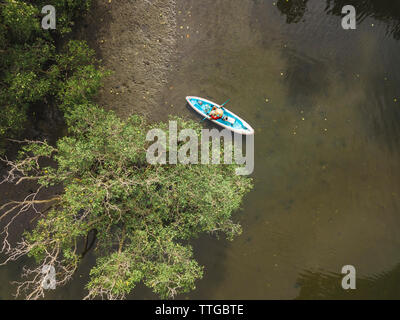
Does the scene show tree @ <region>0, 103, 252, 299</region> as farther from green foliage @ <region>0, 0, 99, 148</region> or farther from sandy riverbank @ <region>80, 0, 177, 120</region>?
sandy riverbank @ <region>80, 0, 177, 120</region>

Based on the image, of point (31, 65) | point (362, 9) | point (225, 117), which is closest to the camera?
point (31, 65)

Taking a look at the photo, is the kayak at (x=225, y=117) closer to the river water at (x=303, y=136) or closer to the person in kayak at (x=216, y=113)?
the person in kayak at (x=216, y=113)

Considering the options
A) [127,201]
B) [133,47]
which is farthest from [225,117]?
[127,201]

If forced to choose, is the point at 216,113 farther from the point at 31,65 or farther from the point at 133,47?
the point at 31,65

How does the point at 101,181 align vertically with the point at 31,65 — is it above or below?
below

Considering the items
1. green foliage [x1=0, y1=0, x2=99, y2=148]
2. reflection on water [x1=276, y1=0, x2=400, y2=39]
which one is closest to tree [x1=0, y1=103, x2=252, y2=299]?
green foliage [x1=0, y1=0, x2=99, y2=148]

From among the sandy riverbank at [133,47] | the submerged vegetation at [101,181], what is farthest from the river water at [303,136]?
the submerged vegetation at [101,181]
